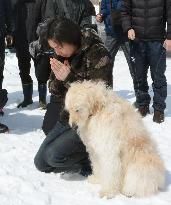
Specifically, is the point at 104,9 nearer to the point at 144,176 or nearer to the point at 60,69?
the point at 60,69

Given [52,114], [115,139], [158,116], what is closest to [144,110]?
[158,116]

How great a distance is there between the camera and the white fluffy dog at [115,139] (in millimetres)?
3359

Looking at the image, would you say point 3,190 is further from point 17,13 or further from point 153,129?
point 17,13

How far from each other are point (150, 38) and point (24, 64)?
185 centimetres

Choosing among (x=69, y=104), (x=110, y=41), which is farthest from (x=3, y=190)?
(x=110, y=41)

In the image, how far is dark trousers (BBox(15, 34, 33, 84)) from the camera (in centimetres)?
634

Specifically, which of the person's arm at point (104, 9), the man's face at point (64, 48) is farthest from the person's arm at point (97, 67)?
the person's arm at point (104, 9)

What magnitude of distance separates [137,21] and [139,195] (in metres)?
2.81

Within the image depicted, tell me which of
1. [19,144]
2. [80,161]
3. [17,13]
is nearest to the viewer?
[80,161]

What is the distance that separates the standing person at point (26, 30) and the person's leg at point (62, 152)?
1.94 metres

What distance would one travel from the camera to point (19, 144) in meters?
4.90

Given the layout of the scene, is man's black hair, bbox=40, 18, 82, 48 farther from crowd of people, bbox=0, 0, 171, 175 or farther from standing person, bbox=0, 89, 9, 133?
standing person, bbox=0, 89, 9, 133

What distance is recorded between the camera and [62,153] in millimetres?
3791

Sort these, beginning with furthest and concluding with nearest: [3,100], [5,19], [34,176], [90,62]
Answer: [5,19] → [3,100] → [34,176] → [90,62]
